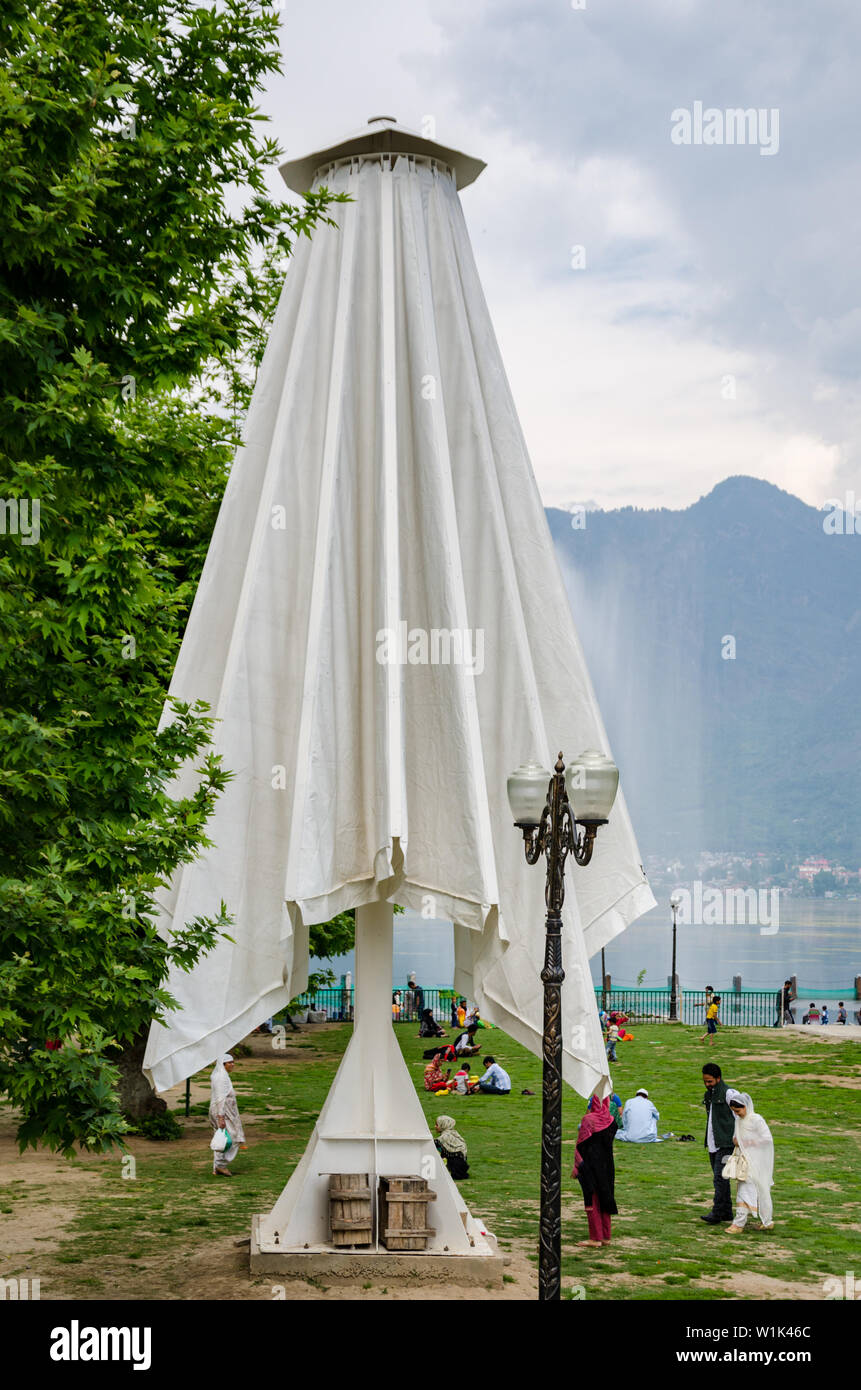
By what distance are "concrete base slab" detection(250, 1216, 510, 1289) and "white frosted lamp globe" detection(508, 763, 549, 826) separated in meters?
3.50

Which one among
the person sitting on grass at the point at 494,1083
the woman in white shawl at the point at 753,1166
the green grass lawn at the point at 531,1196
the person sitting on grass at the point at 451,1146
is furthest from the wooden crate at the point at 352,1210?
the person sitting on grass at the point at 494,1083

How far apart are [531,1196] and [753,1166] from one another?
8.15ft

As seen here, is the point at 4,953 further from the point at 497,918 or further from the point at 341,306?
the point at 341,306

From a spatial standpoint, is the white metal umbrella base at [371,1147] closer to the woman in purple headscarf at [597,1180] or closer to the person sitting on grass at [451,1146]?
the woman in purple headscarf at [597,1180]

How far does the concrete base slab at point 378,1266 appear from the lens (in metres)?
9.03

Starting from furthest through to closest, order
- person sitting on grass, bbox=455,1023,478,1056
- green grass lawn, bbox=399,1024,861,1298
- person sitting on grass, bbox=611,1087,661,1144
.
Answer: person sitting on grass, bbox=455,1023,478,1056, person sitting on grass, bbox=611,1087,661,1144, green grass lawn, bbox=399,1024,861,1298

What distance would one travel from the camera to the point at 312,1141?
371 inches

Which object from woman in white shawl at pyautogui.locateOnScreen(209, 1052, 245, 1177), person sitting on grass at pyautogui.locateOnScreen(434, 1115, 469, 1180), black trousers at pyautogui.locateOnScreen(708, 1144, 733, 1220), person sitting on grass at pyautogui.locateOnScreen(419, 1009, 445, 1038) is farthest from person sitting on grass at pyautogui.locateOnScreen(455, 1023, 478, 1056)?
black trousers at pyautogui.locateOnScreen(708, 1144, 733, 1220)

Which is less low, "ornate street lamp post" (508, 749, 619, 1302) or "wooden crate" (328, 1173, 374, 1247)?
"ornate street lamp post" (508, 749, 619, 1302)

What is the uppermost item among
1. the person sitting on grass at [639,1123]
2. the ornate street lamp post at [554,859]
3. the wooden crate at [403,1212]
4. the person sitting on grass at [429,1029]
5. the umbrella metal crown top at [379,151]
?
the umbrella metal crown top at [379,151]

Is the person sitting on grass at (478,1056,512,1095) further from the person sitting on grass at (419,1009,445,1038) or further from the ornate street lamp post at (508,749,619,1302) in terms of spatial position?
the ornate street lamp post at (508,749,619,1302)

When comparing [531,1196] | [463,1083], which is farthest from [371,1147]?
[463,1083]

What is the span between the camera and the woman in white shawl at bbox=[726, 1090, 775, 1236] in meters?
12.6

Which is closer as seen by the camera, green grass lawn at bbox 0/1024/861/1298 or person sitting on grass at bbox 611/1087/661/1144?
green grass lawn at bbox 0/1024/861/1298
